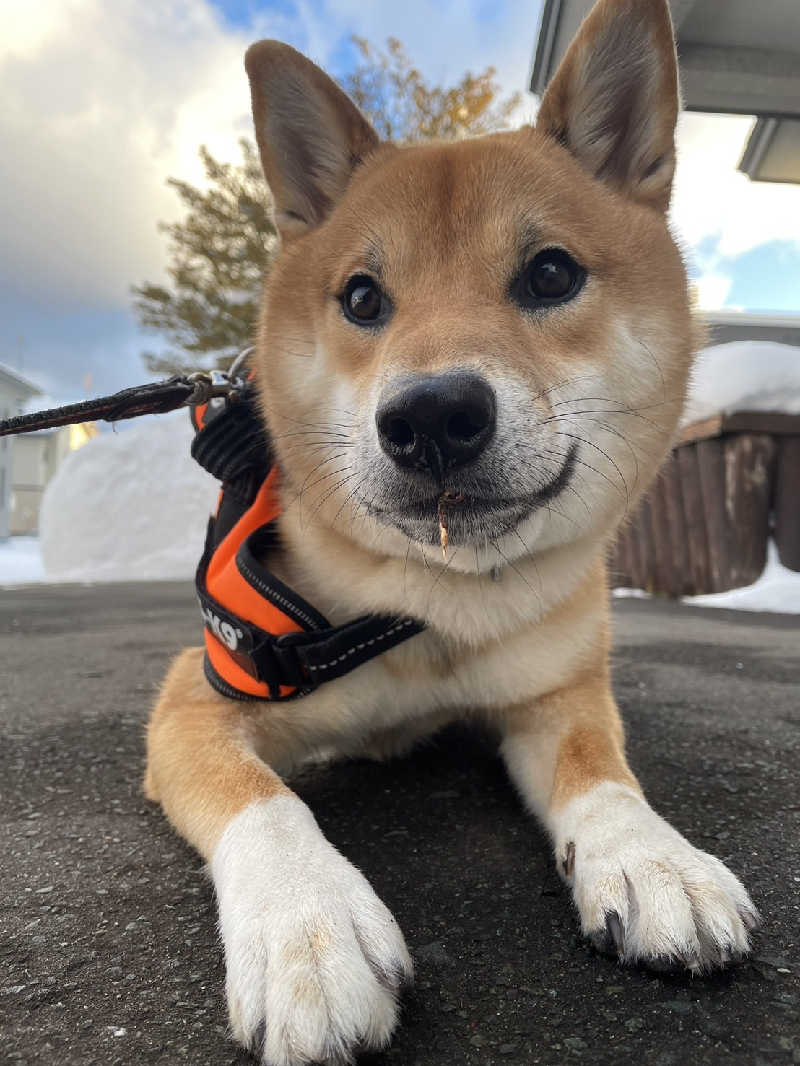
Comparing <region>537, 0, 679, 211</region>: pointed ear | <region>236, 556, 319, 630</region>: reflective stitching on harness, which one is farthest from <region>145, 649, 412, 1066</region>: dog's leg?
<region>537, 0, 679, 211</region>: pointed ear

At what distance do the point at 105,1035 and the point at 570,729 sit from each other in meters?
1.06

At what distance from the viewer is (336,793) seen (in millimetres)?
1719

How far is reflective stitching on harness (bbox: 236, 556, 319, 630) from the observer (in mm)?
1626

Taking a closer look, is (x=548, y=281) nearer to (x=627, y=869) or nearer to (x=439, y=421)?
(x=439, y=421)

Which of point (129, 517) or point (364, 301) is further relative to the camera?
point (129, 517)

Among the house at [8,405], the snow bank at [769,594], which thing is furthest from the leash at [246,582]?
the house at [8,405]

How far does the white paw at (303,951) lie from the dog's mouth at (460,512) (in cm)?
57

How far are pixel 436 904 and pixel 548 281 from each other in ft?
4.20

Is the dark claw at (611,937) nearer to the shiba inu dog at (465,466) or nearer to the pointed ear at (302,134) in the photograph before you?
the shiba inu dog at (465,466)

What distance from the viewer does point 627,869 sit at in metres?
1.15

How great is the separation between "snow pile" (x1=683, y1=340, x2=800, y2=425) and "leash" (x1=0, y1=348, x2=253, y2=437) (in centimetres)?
515

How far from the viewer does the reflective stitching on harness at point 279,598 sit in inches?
64.0

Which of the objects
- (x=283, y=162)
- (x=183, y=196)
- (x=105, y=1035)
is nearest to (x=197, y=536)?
(x=183, y=196)

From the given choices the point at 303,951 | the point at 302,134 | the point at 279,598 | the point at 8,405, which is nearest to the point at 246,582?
the point at 279,598
